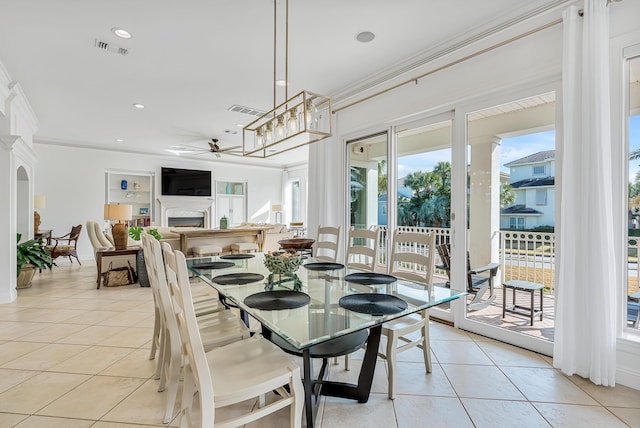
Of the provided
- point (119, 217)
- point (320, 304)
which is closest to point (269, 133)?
point (320, 304)

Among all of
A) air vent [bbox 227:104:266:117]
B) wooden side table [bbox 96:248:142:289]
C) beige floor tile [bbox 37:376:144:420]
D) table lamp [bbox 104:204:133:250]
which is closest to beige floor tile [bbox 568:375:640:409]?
beige floor tile [bbox 37:376:144:420]

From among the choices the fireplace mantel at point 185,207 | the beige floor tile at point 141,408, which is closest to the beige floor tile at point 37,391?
the beige floor tile at point 141,408

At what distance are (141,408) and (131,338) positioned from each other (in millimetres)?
1244

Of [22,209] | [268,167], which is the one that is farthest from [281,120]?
[268,167]

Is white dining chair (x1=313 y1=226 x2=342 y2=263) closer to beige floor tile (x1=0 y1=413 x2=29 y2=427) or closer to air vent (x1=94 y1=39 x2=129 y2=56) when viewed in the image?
beige floor tile (x1=0 y1=413 x2=29 y2=427)

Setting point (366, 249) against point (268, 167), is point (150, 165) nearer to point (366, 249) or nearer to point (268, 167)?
point (268, 167)

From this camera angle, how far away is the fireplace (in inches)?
353

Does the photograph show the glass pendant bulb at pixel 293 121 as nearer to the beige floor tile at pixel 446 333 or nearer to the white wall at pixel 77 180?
the beige floor tile at pixel 446 333

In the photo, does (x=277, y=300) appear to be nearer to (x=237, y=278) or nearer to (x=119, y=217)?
(x=237, y=278)

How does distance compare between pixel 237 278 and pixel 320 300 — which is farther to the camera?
pixel 237 278

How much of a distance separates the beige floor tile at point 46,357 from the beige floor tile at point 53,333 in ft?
0.65

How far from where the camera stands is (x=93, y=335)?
2.97 metres

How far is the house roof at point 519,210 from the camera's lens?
276cm

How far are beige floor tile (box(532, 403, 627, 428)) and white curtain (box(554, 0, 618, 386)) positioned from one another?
0.40 meters
